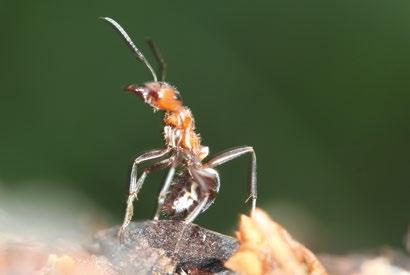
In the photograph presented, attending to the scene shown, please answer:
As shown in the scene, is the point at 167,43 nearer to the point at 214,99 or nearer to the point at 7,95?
the point at 214,99

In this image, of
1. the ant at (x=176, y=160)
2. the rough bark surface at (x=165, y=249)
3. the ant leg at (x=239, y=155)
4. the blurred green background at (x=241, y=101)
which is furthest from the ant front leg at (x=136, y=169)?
the rough bark surface at (x=165, y=249)

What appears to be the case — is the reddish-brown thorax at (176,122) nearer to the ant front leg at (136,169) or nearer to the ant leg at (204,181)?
the ant front leg at (136,169)

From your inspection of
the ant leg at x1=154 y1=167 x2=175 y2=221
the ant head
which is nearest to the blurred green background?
the ant leg at x1=154 y1=167 x2=175 y2=221

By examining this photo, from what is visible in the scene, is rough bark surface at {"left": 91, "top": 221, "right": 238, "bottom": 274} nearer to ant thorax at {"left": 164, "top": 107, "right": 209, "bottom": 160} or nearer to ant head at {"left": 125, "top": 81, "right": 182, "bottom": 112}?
ant head at {"left": 125, "top": 81, "right": 182, "bottom": 112}

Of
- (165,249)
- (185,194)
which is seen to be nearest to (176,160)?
(185,194)

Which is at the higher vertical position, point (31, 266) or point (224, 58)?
point (224, 58)

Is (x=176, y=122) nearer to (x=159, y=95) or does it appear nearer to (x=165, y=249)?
(x=159, y=95)

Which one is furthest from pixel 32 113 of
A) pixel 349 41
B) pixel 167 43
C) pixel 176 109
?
pixel 349 41
